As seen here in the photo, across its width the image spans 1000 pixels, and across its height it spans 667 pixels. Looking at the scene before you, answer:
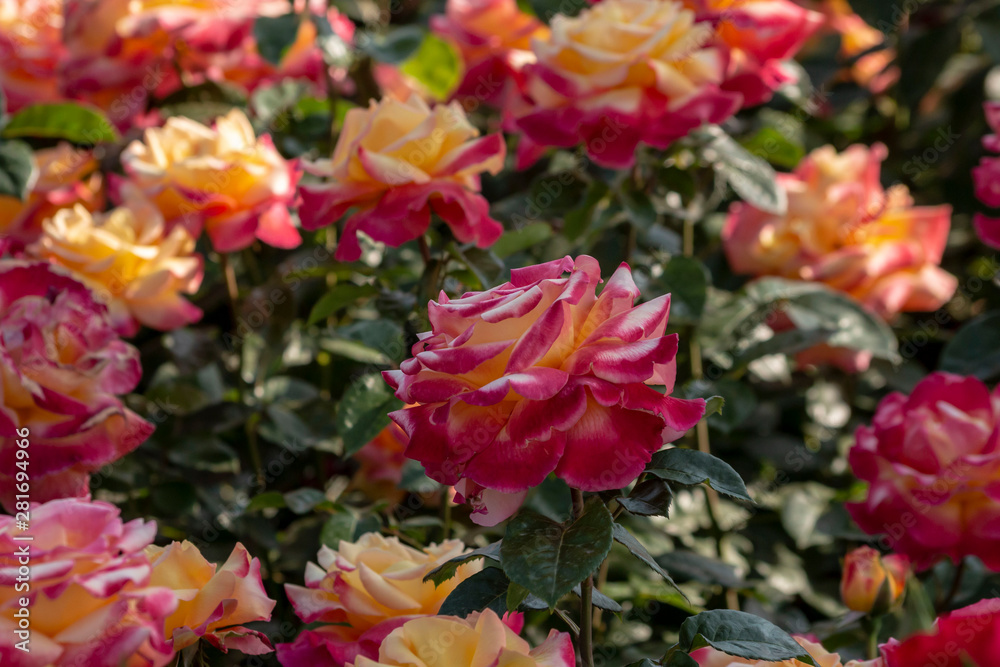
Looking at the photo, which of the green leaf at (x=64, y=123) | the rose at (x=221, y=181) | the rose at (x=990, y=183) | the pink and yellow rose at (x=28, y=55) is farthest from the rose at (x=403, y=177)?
the pink and yellow rose at (x=28, y=55)

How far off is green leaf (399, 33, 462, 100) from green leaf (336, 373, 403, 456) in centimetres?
62

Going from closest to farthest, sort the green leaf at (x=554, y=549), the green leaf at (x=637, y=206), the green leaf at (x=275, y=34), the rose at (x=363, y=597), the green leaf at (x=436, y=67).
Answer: the green leaf at (x=554, y=549) < the rose at (x=363, y=597) < the green leaf at (x=637, y=206) < the green leaf at (x=275, y=34) < the green leaf at (x=436, y=67)

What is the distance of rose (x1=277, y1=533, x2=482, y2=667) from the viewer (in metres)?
0.63

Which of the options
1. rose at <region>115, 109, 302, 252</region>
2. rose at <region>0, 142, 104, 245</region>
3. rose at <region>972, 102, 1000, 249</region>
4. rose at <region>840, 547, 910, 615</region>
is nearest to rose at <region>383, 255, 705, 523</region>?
rose at <region>840, 547, 910, 615</region>

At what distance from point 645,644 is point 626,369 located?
0.56 metres

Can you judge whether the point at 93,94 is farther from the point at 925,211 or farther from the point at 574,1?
the point at 925,211

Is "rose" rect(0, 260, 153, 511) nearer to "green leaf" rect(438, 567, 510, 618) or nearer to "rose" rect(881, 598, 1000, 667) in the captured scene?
"green leaf" rect(438, 567, 510, 618)

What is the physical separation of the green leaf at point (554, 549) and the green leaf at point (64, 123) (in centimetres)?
92

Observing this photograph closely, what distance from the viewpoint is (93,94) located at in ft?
4.49

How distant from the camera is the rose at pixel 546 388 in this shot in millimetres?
→ 519

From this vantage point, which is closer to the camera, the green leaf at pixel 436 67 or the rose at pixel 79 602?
the rose at pixel 79 602

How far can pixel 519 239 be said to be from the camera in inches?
39.9

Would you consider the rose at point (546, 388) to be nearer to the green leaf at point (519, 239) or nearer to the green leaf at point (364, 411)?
the green leaf at point (364, 411)

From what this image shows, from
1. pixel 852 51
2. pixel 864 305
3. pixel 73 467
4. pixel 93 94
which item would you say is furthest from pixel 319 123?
pixel 852 51
